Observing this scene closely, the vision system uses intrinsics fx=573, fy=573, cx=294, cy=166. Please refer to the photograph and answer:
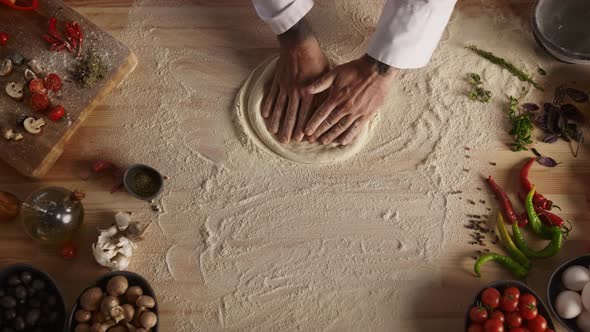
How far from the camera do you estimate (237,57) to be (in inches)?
95.0

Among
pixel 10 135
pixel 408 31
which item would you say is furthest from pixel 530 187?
pixel 10 135

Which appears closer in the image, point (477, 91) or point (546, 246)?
point (546, 246)

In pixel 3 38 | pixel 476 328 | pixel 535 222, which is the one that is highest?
pixel 3 38

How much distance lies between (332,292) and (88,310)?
0.84 metres

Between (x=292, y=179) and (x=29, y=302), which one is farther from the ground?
(x=292, y=179)

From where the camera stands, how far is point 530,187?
217 cm

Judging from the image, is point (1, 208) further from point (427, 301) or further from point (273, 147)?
point (427, 301)

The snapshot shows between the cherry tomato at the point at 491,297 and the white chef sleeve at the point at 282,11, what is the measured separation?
1.18m

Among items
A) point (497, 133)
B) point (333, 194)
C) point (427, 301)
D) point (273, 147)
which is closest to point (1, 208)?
point (273, 147)

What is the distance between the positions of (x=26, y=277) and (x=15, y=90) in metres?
0.74

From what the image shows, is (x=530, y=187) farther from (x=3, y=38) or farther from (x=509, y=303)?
(x=3, y=38)

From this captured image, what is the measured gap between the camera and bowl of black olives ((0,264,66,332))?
1.88 m

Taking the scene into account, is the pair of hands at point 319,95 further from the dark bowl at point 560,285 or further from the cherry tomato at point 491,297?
the dark bowl at point 560,285

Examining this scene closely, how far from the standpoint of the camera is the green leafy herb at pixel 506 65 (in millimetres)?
2346
